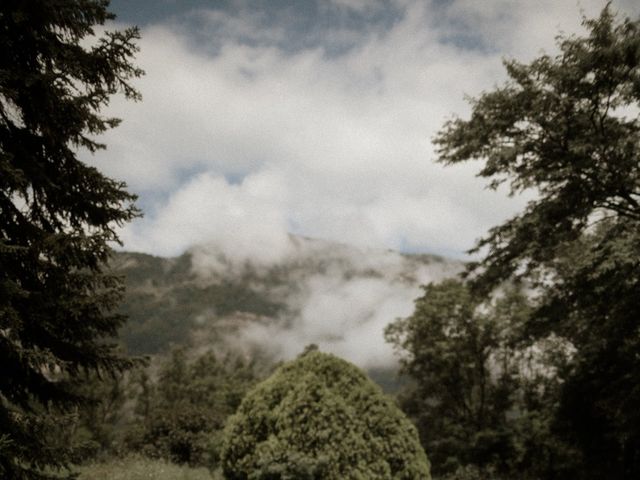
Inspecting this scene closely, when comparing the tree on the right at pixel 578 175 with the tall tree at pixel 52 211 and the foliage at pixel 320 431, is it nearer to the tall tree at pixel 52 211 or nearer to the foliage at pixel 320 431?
the foliage at pixel 320 431

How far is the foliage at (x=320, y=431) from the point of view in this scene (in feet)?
30.5

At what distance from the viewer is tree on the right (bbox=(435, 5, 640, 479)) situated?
9539mm

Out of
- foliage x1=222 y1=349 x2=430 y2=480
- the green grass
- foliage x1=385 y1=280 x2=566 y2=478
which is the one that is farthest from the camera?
foliage x1=385 y1=280 x2=566 y2=478

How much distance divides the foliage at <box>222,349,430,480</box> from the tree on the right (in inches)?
180

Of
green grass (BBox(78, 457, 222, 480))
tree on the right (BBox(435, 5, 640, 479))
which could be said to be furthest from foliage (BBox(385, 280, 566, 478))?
green grass (BBox(78, 457, 222, 480))

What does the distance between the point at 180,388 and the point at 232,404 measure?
88.6ft

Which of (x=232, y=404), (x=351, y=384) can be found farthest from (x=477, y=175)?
(x=232, y=404)

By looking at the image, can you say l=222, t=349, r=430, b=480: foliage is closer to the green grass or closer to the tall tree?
the green grass

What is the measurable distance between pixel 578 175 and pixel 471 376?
21.8 metres

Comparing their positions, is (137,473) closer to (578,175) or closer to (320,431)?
(320,431)

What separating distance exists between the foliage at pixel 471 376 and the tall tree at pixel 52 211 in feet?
73.8

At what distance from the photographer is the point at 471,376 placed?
28734 millimetres

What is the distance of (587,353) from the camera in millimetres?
13844

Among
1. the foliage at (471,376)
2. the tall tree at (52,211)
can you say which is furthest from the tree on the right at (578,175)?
the foliage at (471,376)
